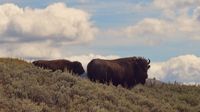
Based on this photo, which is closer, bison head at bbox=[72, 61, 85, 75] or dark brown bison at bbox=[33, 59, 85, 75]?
dark brown bison at bbox=[33, 59, 85, 75]

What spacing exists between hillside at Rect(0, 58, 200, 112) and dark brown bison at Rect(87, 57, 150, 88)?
3.12 meters

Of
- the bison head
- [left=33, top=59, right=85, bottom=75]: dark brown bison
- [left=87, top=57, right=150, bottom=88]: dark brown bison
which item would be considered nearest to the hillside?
[left=87, top=57, right=150, bottom=88]: dark brown bison

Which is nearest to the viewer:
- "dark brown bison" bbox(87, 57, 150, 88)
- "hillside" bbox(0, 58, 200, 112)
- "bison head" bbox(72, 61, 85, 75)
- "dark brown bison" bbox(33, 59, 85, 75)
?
"hillside" bbox(0, 58, 200, 112)

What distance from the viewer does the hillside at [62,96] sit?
1748 cm

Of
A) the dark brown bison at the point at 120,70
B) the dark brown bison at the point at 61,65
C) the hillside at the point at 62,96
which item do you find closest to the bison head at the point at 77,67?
the dark brown bison at the point at 61,65

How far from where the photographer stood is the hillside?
17484 millimetres

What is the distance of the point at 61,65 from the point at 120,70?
786 cm

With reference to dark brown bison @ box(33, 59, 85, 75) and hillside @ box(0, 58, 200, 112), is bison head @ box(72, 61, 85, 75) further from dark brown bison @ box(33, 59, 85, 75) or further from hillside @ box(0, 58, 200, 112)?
hillside @ box(0, 58, 200, 112)

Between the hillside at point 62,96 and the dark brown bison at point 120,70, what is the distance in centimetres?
312

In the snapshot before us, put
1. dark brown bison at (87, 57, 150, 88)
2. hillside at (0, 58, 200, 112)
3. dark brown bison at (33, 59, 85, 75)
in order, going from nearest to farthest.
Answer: hillside at (0, 58, 200, 112)
dark brown bison at (87, 57, 150, 88)
dark brown bison at (33, 59, 85, 75)

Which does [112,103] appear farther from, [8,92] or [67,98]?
[8,92]

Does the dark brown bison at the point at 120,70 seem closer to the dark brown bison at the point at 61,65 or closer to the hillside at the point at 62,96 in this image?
the hillside at the point at 62,96

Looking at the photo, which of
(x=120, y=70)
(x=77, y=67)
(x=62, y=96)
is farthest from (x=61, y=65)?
(x=62, y=96)

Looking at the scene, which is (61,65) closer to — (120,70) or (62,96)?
(120,70)
